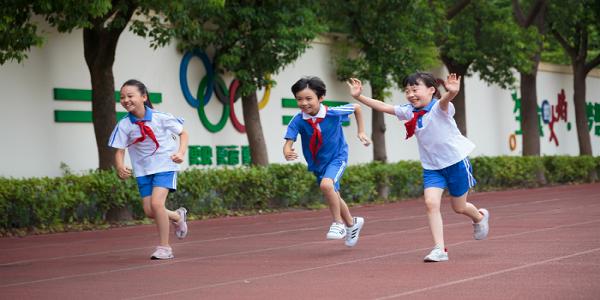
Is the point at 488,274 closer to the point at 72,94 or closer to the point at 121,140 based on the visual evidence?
the point at 121,140

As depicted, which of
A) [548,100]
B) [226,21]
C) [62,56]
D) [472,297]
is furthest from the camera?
[548,100]

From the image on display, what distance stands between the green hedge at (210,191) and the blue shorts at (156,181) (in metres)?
5.17

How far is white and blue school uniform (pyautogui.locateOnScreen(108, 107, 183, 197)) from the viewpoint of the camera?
35.2ft

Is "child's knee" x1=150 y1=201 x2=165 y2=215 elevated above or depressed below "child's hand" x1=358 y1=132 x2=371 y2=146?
below

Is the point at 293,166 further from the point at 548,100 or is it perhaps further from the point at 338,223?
the point at 548,100

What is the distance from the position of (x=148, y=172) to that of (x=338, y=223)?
1892mm

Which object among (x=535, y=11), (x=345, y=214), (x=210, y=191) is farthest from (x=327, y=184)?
(x=535, y=11)

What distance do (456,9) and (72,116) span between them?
36.0ft

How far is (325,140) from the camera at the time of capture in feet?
36.9

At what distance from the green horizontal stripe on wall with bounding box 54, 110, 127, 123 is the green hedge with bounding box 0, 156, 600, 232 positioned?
1.94 meters

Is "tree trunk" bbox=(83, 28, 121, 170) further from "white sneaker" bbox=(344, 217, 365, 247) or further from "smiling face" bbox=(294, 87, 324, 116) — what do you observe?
"white sneaker" bbox=(344, 217, 365, 247)

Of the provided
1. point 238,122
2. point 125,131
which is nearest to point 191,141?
point 238,122

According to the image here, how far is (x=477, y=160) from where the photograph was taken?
27734 mm

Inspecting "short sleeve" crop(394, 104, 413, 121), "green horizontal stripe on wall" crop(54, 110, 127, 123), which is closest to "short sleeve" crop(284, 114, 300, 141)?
"short sleeve" crop(394, 104, 413, 121)
